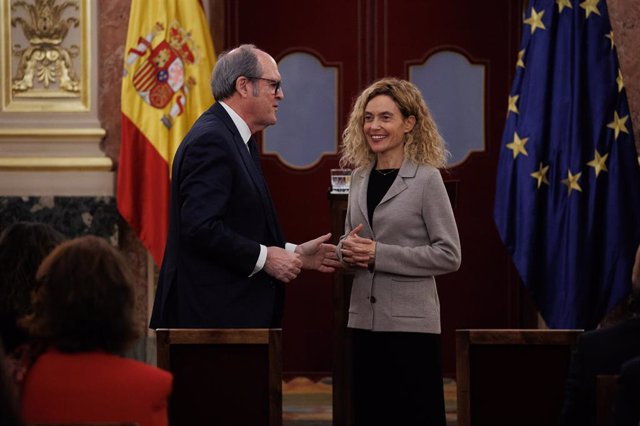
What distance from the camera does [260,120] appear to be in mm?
4020

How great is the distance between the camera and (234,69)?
13.1 feet

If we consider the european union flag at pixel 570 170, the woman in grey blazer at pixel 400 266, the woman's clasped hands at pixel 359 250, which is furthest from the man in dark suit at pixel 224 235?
the european union flag at pixel 570 170

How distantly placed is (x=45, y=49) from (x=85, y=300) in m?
3.98

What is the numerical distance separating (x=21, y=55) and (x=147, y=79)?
2.44ft

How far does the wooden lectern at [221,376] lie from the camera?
289 centimetres

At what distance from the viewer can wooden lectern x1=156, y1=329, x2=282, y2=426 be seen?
114 inches

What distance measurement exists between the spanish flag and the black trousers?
2.33 m

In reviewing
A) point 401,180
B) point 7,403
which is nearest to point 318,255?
point 401,180

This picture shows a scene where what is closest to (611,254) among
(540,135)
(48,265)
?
(540,135)

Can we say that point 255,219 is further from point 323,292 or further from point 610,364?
point 323,292

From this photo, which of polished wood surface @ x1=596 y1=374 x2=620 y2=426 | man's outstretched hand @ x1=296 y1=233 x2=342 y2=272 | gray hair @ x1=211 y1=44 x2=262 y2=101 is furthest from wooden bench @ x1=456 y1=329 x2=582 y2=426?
gray hair @ x1=211 y1=44 x2=262 y2=101

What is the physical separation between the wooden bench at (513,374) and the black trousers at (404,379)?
0.85 m

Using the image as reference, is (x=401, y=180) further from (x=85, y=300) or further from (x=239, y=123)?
(x=85, y=300)

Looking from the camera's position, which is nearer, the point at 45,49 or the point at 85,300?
the point at 85,300
